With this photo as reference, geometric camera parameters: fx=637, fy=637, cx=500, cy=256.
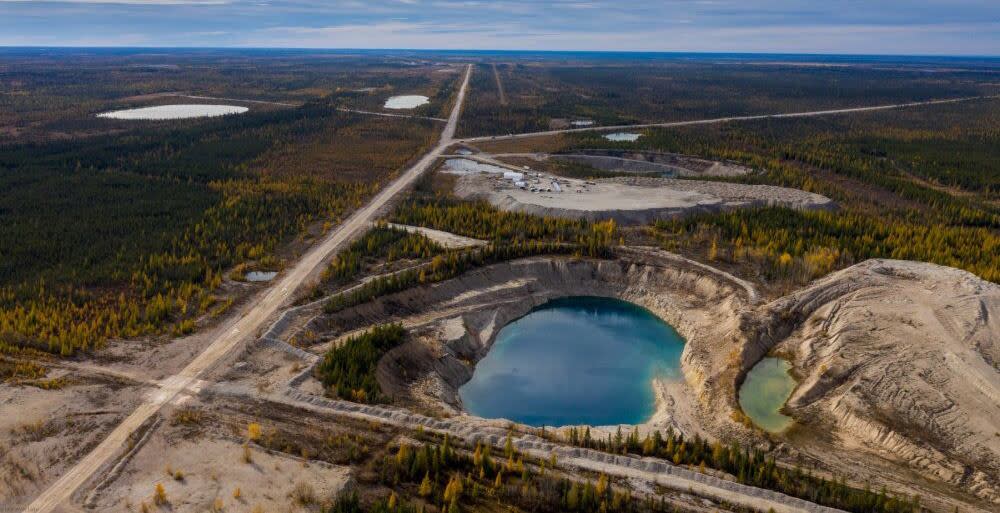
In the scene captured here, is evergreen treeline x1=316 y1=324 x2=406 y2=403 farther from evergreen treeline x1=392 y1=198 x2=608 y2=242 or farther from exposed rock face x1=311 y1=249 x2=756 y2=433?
evergreen treeline x1=392 y1=198 x2=608 y2=242

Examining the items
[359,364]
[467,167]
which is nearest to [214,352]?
[359,364]

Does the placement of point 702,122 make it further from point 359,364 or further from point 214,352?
point 214,352

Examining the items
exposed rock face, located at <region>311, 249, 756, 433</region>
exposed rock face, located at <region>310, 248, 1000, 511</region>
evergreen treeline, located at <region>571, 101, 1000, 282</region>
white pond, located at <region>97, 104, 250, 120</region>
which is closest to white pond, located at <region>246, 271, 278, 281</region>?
exposed rock face, located at <region>311, 249, 756, 433</region>

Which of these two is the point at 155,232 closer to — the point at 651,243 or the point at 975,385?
the point at 651,243

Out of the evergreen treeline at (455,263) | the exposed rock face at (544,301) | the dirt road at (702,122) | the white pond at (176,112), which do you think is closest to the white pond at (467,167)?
the dirt road at (702,122)

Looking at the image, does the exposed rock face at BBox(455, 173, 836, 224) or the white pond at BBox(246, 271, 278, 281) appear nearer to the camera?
the white pond at BBox(246, 271, 278, 281)

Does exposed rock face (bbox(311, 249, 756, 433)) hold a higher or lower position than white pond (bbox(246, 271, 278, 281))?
lower
